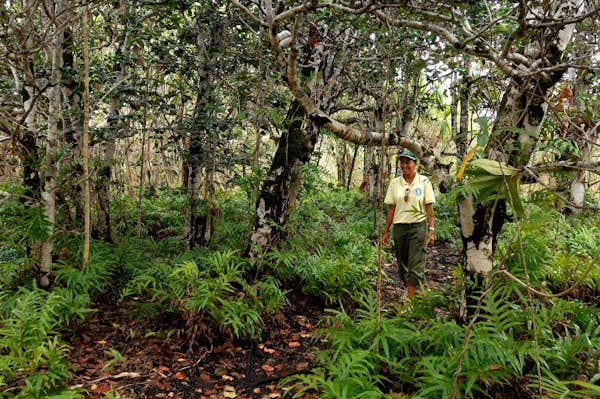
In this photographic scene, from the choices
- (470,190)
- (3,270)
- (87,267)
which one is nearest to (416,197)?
(470,190)

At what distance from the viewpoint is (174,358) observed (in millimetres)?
4102

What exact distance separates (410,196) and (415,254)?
29.7 inches

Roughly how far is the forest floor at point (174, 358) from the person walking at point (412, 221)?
1.47 meters

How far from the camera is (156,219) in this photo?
27.0ft

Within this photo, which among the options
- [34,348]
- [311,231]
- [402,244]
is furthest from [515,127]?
[34,348]

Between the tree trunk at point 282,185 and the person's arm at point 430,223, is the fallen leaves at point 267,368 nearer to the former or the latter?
the tree trunk at point 282,185

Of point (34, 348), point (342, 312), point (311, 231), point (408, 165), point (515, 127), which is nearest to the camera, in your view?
point (515, 127)

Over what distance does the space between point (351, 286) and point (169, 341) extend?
246 cm

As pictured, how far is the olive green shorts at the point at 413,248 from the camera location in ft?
17.1

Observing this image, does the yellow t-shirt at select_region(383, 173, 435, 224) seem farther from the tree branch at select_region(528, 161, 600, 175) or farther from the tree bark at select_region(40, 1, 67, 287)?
the tree bark at select_region(40, 1, 67, 287)

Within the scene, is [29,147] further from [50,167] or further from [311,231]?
[311,231]

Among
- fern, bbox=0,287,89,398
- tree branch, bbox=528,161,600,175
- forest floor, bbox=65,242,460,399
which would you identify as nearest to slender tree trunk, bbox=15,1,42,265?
fern, bbox=0,287,89,398

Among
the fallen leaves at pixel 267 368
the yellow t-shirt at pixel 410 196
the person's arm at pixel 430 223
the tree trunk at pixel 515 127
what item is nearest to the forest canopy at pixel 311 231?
the tree trunk at pixel 515 127

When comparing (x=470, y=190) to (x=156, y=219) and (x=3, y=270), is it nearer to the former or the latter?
(x=3, y=270)
